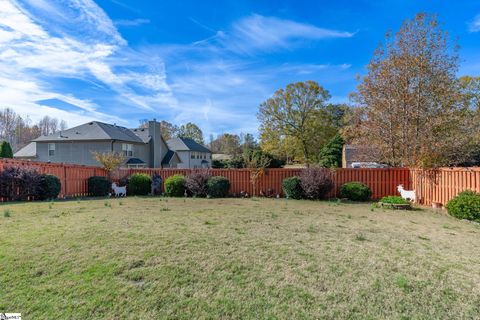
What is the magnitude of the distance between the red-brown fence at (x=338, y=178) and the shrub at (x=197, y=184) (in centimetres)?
116

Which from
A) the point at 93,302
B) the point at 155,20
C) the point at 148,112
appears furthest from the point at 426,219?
the point at 148,112

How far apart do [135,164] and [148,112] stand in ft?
20.9

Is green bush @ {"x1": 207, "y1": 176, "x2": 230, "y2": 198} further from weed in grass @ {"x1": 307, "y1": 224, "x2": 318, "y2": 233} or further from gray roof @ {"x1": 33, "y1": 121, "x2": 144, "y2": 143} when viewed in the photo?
gray roof @ {"x1": 33, "y1": 121, "x2": 144, "y2": 143}

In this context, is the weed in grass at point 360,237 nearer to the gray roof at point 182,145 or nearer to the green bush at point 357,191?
the green bush at point 357,191

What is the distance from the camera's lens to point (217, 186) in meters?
12.3

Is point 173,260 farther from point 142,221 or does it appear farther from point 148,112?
point 148,112

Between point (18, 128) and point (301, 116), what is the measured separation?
167ft

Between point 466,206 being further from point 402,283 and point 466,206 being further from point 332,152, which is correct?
point 332,152

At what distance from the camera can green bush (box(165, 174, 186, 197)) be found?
41.2 feet

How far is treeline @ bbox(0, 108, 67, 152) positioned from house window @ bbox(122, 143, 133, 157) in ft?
96.3

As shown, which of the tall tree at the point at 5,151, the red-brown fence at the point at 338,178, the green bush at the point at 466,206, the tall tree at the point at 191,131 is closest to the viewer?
the green bush at the point at 466,206

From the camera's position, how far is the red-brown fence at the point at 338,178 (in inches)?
359

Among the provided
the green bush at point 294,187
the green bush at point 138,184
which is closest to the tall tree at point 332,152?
the green bush at point 294,187

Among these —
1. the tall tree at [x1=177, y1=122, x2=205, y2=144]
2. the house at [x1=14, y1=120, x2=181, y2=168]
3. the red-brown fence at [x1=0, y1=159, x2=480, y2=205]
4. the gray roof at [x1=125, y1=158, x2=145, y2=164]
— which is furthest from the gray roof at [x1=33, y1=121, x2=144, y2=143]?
the tall tree at [x1=177, y1=122, x2=205, y2=144]
